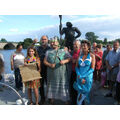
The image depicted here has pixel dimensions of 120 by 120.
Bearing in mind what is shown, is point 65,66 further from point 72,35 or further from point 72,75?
point 72,35

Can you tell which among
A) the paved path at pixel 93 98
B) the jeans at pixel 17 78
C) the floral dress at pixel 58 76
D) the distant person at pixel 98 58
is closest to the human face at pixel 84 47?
the floral dress at pixel 58 76

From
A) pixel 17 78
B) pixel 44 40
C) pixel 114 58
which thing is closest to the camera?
pixel 44 40

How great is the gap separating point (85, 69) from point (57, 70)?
0.53 meters

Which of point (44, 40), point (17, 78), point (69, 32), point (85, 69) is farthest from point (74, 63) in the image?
point (17, 78)

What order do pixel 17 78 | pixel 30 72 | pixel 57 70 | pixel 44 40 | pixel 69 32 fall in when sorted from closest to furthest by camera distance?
1. pixel 57 70
2. pixel 30 72
3. pixel 44 40
4. pixel 69 32
5. pixel 17 78

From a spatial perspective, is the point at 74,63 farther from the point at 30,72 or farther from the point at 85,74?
the point at 30,72

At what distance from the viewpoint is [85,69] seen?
262 cm

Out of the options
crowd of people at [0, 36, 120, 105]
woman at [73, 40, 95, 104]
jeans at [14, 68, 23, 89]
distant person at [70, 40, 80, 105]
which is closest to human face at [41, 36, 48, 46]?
crowd of people at [0, 36, 120, 105]

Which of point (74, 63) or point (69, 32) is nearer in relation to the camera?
point (74, 63)

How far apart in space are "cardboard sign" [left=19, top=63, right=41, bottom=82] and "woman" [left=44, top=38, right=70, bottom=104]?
27 cm

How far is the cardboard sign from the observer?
A: 2849 millimetres

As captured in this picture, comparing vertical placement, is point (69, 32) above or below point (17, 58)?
above

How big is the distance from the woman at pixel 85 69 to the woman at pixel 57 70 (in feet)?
0.84

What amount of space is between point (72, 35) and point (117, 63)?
151 centimetres
